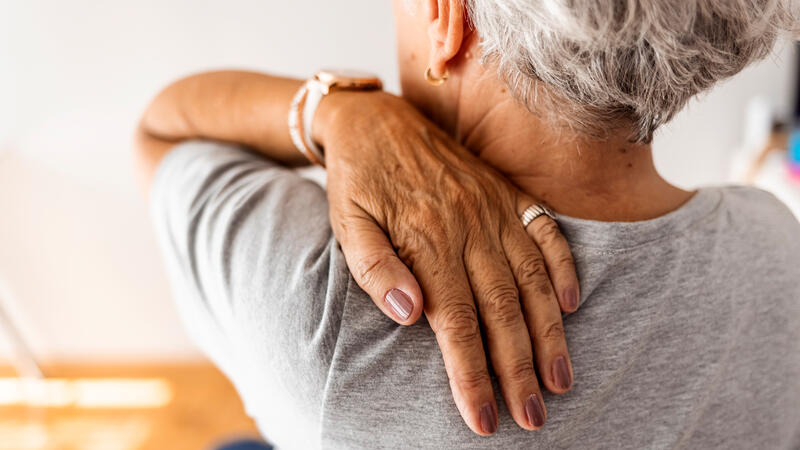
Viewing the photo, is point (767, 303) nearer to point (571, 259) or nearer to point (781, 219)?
point (781, 219)

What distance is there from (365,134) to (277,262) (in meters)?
0.20

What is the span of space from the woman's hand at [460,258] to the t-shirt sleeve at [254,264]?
4 cm

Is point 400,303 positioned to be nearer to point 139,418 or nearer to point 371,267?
point 371,267

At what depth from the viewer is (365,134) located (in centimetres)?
78

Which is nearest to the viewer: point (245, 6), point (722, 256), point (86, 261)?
point (722, 256)

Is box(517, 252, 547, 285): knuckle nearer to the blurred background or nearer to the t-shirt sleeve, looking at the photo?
the t-shirt sleeve

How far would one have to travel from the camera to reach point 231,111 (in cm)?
96

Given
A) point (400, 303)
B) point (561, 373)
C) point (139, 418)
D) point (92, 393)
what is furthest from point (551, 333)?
point (92, 393)

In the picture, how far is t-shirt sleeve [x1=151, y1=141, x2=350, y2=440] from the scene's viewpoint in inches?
25.3

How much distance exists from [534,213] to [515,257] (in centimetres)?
6

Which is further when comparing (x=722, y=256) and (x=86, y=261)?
(x=86, y=261)

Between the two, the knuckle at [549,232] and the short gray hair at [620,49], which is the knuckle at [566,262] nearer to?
the knuckle at [549,232]

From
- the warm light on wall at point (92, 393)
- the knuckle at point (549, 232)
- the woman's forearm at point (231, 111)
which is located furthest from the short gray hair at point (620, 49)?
Answer: the warm light on wall at point (92, 393)

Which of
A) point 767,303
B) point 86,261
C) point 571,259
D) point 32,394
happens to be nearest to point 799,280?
point 767,303
